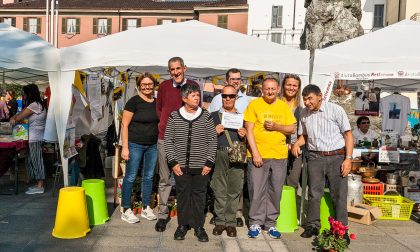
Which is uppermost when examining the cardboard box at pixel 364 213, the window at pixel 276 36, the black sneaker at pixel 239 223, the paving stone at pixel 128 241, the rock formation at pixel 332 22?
the window at pixel 276 36

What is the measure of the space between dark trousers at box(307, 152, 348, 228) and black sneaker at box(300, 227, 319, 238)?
0.14 meters

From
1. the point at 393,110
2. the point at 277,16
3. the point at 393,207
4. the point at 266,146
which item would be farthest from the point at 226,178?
the point at 277,16

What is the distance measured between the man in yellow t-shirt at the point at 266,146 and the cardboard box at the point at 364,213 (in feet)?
4.68

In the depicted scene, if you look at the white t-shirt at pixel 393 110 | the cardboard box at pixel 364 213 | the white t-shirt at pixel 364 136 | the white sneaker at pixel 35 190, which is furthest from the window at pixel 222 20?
the cardboard box at pixel 364 213

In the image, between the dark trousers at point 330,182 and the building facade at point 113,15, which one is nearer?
the dark trousers at point 330,182

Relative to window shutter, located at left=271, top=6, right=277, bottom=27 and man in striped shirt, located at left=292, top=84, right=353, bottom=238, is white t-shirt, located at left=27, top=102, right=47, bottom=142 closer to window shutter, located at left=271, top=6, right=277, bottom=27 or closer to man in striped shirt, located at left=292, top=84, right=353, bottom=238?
man in striped shirt, located at left=292, top=84, right=353, bottom=238

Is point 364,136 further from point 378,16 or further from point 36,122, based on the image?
point 378,16

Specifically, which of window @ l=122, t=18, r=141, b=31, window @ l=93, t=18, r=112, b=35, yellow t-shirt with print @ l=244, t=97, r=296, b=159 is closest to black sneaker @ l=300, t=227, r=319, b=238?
yellow t-shirt with print @ l=244, t=97, r=296, b=159

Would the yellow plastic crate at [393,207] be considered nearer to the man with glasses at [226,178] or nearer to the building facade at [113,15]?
the man with glasses at [226,178]

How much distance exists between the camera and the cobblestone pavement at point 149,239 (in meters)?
4.32

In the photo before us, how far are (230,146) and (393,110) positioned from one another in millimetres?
5487

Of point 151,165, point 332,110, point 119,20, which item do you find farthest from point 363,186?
point 119,20

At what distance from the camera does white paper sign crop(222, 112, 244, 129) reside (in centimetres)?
448

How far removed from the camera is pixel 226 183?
470 centimetres
